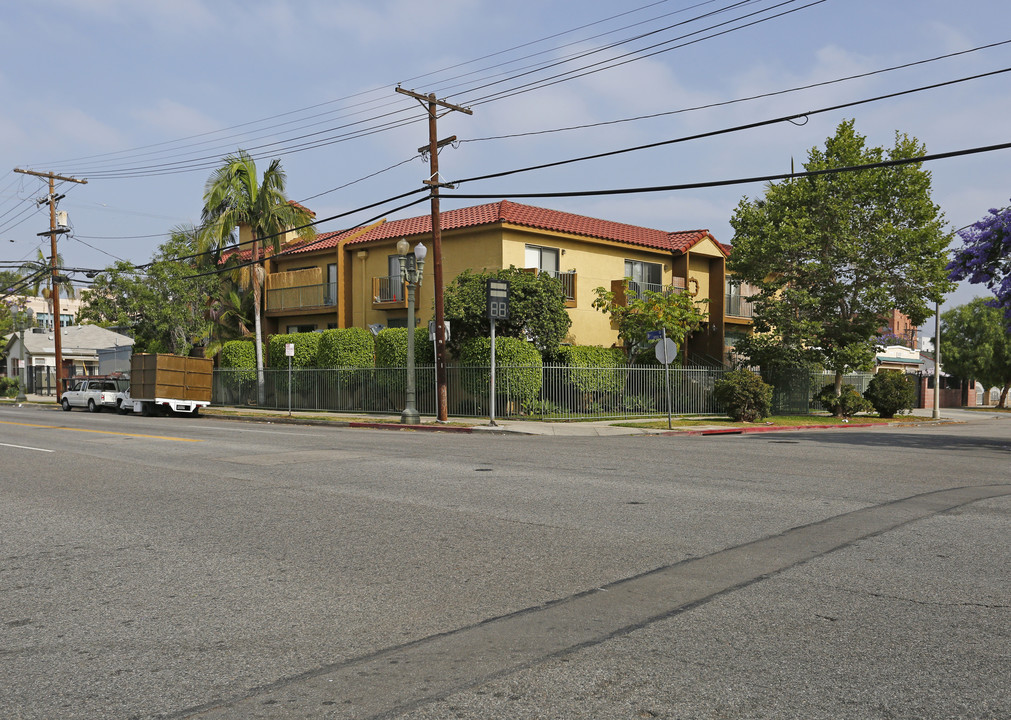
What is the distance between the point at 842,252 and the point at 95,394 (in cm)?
3081

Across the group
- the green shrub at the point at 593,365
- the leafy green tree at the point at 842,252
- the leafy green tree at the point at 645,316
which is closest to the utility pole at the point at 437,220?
the green shrub at the point at 593,365

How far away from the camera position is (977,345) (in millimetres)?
60844

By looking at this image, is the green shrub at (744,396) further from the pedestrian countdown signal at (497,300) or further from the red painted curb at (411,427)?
the red painted curb at (411,427)

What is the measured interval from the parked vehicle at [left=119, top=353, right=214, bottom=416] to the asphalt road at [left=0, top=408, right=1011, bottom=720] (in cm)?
2114

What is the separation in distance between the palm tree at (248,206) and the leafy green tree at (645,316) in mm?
13228

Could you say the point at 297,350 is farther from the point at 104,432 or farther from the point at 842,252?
the point at 842,252

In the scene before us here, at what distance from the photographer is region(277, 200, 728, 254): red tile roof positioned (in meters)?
32.6

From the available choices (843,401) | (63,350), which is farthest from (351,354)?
(63,350)

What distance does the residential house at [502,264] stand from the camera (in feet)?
108

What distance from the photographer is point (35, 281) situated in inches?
1815

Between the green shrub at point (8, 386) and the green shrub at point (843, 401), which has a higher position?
the green shrub at point (8, 386)

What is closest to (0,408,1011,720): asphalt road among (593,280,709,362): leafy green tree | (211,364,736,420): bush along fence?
(211,364,736,420): bush along fence

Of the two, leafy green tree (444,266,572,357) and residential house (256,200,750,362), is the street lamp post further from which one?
residential house (256,200,750,362)

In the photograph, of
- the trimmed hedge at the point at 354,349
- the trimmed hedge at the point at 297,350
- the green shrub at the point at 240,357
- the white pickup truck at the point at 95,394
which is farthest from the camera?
the green shrub at the point at 240,357
